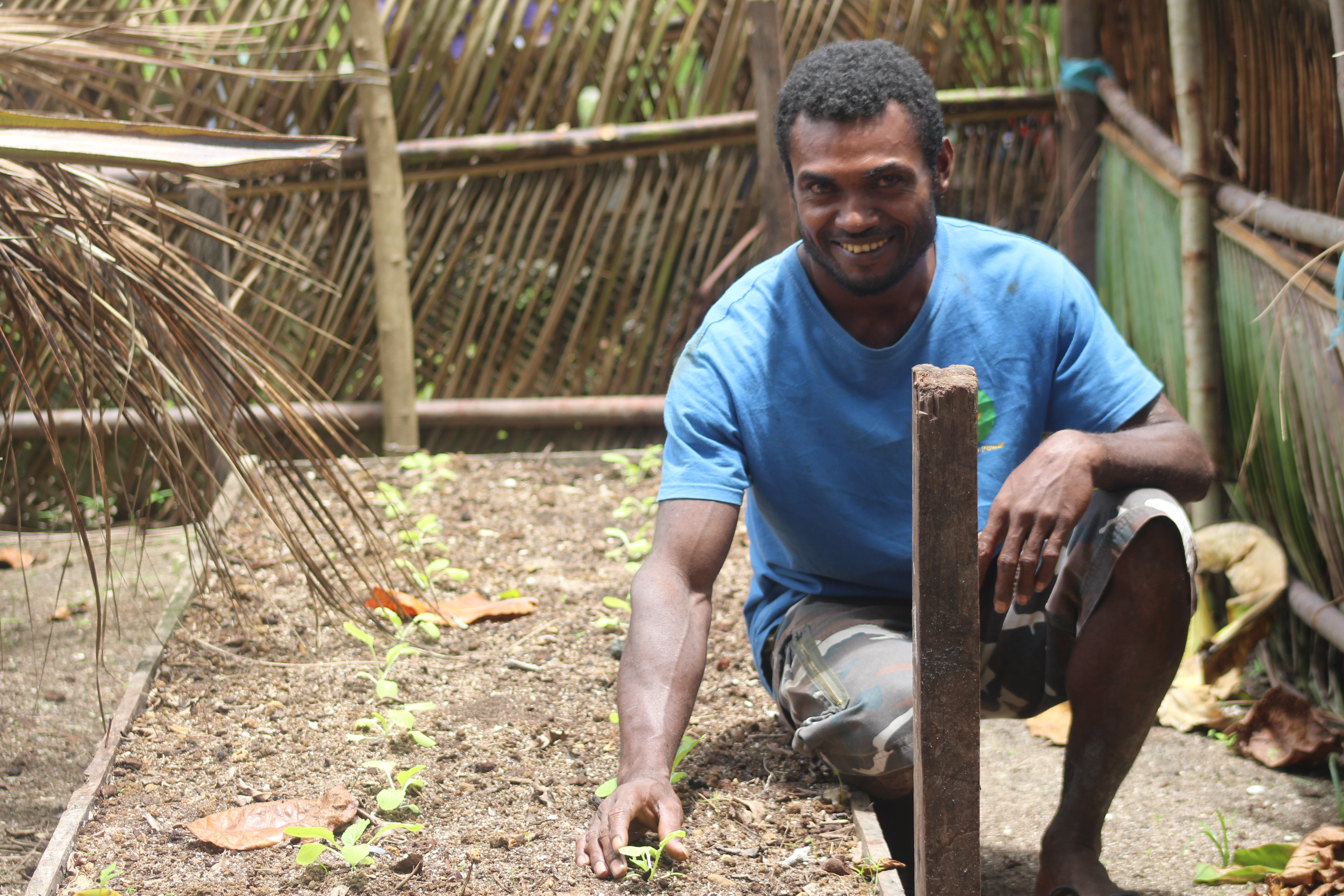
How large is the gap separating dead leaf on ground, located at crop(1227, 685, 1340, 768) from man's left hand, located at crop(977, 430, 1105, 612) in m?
1.07

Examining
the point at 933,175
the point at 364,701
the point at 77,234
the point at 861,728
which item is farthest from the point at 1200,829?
the point at 77,234

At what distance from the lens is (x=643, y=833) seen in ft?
5.21

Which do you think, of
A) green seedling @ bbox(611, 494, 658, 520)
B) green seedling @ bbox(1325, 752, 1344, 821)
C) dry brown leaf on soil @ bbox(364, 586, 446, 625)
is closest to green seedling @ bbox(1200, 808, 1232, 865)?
green seedling @ bbox(1325, 752, 1344, 821)

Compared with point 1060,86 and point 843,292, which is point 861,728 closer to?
point 843,292

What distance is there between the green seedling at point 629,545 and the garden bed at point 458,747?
0.01 meters

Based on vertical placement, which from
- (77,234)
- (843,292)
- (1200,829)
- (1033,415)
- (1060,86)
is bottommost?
(1200,829)

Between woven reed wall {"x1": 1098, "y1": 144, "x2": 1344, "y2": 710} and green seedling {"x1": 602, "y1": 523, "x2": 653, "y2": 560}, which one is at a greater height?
woven reed wall {"x1": 1098, "y1": 144, "x2": 1344, "y2": 710}

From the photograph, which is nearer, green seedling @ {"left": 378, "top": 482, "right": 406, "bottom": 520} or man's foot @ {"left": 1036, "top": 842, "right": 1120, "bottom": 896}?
man's foot @ {"left": 1036, "top": 842, "right": 1120, "bottom": 896}

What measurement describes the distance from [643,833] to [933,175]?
1.15m

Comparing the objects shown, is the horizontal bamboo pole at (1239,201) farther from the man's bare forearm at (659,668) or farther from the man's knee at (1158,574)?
the man's bare forearm at (659,668)

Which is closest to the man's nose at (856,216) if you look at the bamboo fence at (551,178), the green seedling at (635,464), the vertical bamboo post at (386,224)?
the green seedling at (635,464)

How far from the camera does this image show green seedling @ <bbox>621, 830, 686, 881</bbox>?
1.48 meters

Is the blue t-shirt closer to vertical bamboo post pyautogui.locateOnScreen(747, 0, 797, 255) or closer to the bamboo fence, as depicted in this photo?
vertical bamboo post pyautogui.locateOnScreen(747, 0, 797, 255)

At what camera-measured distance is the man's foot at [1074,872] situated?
1.72 meters
